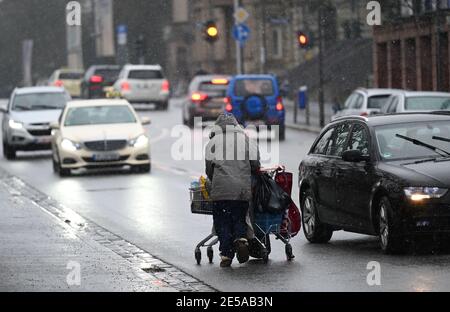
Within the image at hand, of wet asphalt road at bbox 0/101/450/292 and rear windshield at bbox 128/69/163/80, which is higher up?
rear windshield at bbox 128/69/163/80

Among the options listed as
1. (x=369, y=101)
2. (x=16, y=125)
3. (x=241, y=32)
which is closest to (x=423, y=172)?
(x=369, y=101)

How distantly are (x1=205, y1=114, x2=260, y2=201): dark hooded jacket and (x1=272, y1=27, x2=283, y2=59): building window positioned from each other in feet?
256

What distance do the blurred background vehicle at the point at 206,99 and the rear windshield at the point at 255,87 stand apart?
5.59 meters

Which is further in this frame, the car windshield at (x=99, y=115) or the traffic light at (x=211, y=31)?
the traffic light at (x=211, y=31)

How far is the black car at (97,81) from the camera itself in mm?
65000

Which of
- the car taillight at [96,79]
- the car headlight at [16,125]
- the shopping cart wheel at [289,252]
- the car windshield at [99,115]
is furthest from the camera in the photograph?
the car taillight at [96,79]

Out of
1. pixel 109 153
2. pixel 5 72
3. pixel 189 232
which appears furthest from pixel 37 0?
pixel 189 232

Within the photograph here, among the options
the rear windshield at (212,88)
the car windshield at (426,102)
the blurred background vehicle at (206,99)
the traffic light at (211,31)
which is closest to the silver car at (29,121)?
the car windshield at (426,102)

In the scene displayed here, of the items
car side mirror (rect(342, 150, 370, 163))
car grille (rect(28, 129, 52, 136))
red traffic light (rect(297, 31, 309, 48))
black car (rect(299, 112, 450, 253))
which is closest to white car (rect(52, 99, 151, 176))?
car grille (rect(28, 129, 52, 136))

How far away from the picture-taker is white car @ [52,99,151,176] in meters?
28.1

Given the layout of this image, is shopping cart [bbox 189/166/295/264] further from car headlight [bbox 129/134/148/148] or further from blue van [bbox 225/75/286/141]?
blue van [bbox 225/75/286/141]

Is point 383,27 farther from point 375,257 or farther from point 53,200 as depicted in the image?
point 375,257

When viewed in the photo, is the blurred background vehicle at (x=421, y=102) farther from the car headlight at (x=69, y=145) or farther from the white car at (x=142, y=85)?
the white car at (x=142, y=85)
